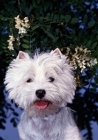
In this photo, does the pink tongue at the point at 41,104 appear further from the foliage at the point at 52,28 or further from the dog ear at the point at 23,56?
the foliage at the point at 52,28

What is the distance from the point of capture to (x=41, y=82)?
3.81 metres

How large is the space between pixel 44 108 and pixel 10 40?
672mm

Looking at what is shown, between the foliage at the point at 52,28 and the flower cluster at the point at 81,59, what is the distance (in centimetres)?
3

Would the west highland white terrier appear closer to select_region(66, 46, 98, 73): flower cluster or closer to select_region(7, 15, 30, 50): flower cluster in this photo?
select_region(66, 46, 98, 73): flower cluster

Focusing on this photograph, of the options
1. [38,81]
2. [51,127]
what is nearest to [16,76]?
[38,81]

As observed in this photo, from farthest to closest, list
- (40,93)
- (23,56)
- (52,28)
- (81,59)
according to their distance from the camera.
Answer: (52,28) < (81,59) < (23,56) < (40,93)

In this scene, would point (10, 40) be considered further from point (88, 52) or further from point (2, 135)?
point (2, 135)

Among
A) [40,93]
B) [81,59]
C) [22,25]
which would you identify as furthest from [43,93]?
[22,25]

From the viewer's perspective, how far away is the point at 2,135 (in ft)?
16.8

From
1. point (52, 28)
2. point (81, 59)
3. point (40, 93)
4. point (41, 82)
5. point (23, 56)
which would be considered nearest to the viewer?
point (40, 93)

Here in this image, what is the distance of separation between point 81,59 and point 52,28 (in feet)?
1.05

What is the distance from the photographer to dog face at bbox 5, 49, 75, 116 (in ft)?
12.4

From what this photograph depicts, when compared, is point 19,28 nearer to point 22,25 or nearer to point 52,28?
point 22,25

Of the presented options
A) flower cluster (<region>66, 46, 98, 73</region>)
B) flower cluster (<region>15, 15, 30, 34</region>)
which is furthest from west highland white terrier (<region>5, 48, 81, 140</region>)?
flower cluster (<region>15, 15, 30, 34</region>)
